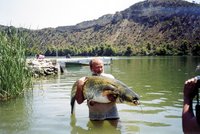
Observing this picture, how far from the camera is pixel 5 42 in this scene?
12.9 meters

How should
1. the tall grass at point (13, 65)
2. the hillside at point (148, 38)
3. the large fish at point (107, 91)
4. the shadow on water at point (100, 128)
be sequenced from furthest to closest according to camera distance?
the hillside at point (148, 38), the tall grass at point (13, 65), the shadow on water at point (100, 128), the large fish at point (107, 91)

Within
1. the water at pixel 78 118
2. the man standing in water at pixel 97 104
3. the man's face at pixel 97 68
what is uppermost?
the man's face at pixel 97 68

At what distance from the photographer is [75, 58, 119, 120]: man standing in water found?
8.30 metres

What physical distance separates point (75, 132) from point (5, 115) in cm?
320

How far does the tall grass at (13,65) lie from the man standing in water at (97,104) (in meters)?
5.04

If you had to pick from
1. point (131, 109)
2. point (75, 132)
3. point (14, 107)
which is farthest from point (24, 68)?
point (75, 132)

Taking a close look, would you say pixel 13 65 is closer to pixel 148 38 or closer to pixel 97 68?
pixel 97 68

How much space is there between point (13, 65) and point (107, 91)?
19.0 feet

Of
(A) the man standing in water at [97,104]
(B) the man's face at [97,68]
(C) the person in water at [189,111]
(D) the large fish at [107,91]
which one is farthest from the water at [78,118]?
(C) the person in water at [189,111]

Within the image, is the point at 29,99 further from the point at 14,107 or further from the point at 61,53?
the point at 61,53

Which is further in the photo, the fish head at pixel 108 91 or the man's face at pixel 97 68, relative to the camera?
the man's face at pixel 97 68

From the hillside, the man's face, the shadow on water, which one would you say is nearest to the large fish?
the man's face

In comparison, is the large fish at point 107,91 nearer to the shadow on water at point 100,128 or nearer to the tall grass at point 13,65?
the shadow on water at point 100,128

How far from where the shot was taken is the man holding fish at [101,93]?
7711mm
